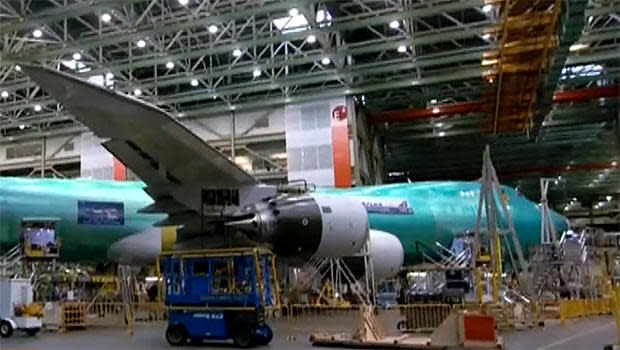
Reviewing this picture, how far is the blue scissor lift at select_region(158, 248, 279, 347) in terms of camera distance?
12.6 metres

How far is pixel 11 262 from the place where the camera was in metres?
19.9

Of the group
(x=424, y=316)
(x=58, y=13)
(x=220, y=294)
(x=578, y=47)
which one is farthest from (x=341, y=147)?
(x=220, y=294)

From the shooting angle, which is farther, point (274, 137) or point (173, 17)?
point (274, 137)

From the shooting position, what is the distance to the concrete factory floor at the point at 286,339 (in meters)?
12.4

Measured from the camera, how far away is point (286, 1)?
23031mm

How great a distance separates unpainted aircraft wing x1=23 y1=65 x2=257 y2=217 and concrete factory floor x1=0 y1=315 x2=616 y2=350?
3080 millimetres

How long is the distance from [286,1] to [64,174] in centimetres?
2518

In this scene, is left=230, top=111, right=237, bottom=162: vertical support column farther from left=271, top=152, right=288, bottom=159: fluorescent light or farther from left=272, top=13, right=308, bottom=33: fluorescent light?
left=272, top=13, right=308, bottom=33: fluorescent light

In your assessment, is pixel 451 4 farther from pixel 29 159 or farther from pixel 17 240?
pixel 29 159

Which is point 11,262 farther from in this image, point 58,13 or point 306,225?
point 306,225

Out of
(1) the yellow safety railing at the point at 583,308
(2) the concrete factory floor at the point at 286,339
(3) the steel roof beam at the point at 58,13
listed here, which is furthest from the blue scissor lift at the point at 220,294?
(3) the steel roof beam at the point at 58,13

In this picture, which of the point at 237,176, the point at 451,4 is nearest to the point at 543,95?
the point at 451,4

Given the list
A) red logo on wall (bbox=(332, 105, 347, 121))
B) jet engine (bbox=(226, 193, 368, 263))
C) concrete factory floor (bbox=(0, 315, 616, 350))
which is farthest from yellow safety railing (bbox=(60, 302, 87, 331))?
red logo on wall (bbox=(332, 105, 347, 121))

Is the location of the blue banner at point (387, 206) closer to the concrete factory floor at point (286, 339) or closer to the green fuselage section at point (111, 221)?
the green fuselage section at point (111, 221)
